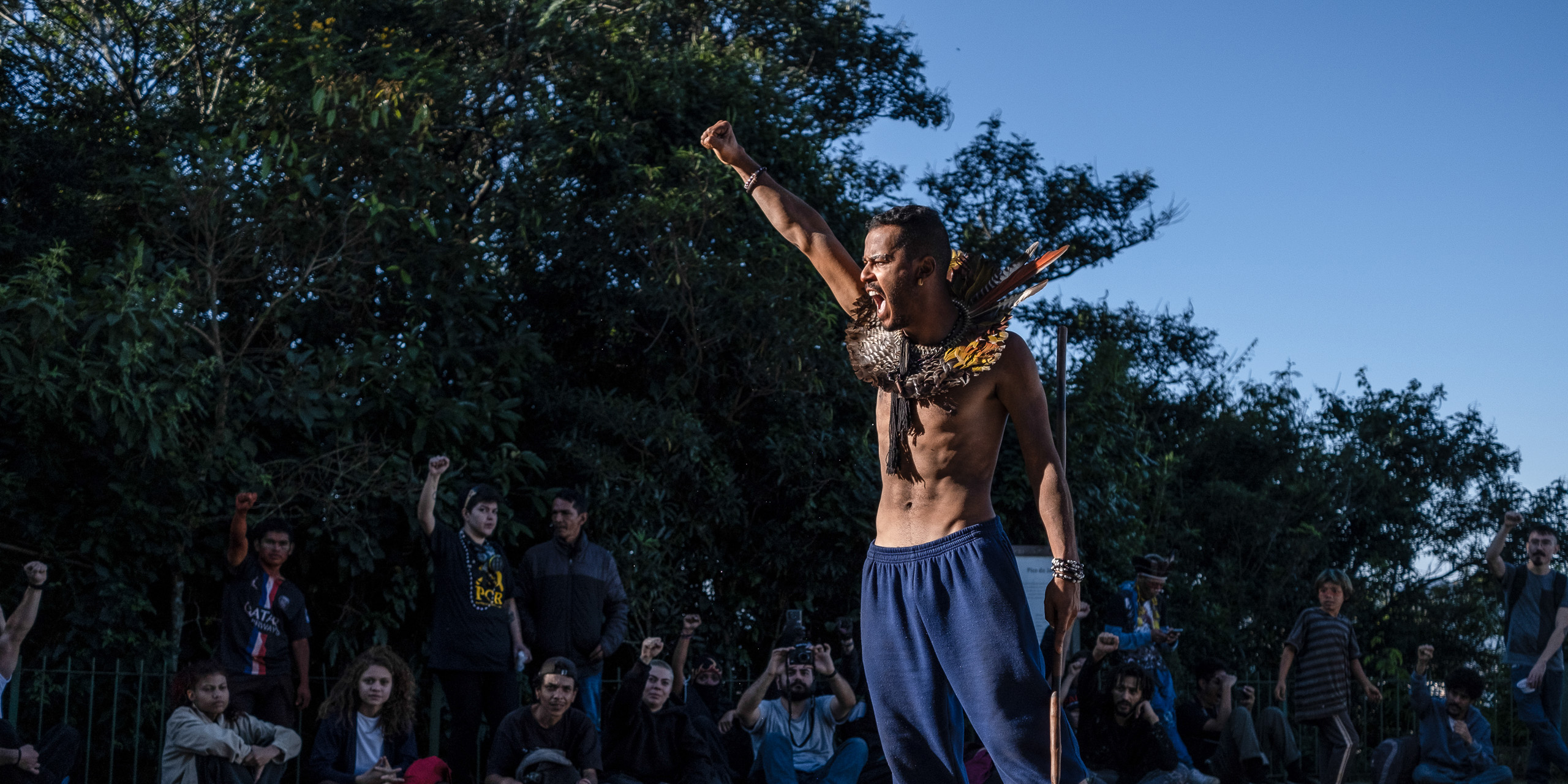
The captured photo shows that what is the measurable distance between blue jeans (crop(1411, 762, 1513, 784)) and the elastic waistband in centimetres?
667

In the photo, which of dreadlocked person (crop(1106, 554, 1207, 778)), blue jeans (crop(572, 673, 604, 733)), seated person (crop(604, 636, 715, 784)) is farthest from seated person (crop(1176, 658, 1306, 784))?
blue jeans (crop(572, 673, 604, 733))

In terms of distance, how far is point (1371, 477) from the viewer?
57.5 ft

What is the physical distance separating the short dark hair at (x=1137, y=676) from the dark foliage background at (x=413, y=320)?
2.25 metres

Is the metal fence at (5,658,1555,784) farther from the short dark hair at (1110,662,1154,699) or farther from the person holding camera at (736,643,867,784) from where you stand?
the short dark hair at (1110,662,1154,699)

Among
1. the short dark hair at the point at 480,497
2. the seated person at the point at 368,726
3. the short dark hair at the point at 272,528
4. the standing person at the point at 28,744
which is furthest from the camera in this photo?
the short dark hair at the point at 480,497

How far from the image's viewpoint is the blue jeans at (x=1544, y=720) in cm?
859

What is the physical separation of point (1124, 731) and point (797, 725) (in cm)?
191

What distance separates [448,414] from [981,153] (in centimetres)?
937

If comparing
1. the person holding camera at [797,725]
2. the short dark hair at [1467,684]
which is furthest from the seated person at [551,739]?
the short dark hair at [1467,684]

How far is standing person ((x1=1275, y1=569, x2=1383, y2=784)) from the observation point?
8.74m

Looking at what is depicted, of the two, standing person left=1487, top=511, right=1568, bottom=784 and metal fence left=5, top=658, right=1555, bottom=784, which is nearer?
metal fence left=5, top=658, right=1555, bottom=784

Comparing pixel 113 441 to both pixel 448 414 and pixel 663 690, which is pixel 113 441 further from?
pixel 663 690

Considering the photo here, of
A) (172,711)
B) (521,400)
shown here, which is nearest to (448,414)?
(521,400)

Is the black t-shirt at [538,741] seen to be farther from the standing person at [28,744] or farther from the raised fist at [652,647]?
Result: the standing person at [28,744]
